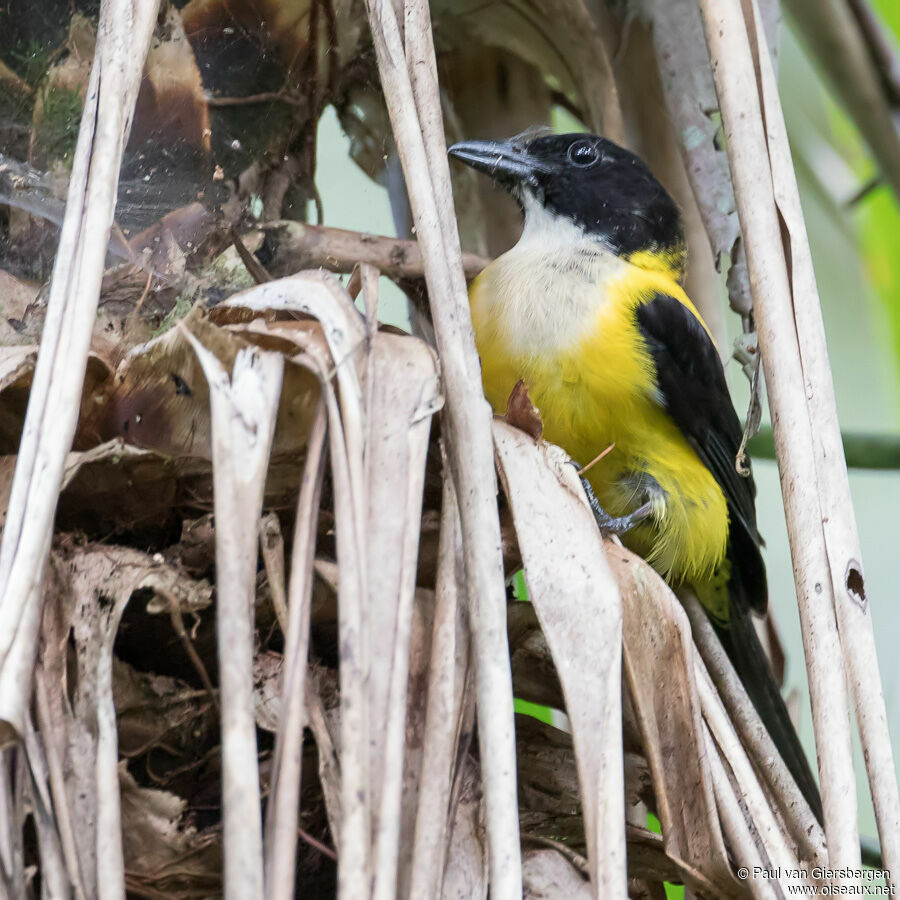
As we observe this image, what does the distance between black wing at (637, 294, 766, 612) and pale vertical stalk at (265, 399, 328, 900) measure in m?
1.35

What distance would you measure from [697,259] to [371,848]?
210 centimetres

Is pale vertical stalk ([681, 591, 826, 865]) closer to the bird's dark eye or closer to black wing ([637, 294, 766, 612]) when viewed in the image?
black wing ([637, 294, 766, 612])

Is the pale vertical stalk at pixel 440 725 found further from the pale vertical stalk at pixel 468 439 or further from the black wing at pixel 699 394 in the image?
the black wing at pixel 699 394

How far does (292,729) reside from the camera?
0.93 meters

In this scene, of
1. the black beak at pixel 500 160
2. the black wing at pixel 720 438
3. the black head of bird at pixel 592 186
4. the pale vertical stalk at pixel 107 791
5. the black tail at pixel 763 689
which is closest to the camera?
the pale vertical stalk at pixel 107 791

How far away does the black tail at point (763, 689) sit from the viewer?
7.01 feet

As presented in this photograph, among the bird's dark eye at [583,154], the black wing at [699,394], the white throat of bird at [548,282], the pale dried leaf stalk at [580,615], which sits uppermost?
the bird's dark eye at [583,154]

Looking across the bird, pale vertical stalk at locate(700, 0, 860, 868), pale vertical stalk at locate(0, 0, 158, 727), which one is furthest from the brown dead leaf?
the bird

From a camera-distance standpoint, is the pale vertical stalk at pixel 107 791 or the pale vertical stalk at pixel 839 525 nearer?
the pale vertical stalk at pixel 107 791

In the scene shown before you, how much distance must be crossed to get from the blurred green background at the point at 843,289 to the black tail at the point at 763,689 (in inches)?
5.9

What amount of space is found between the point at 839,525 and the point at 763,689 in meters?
1.14

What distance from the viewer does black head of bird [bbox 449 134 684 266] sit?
256 centimetres

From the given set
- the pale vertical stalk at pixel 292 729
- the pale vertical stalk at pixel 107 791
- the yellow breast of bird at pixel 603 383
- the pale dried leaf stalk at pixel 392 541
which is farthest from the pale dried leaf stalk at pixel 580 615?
the yellow breast of bird at pixel 603 383

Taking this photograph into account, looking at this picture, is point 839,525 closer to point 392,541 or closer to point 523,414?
point 523,414
